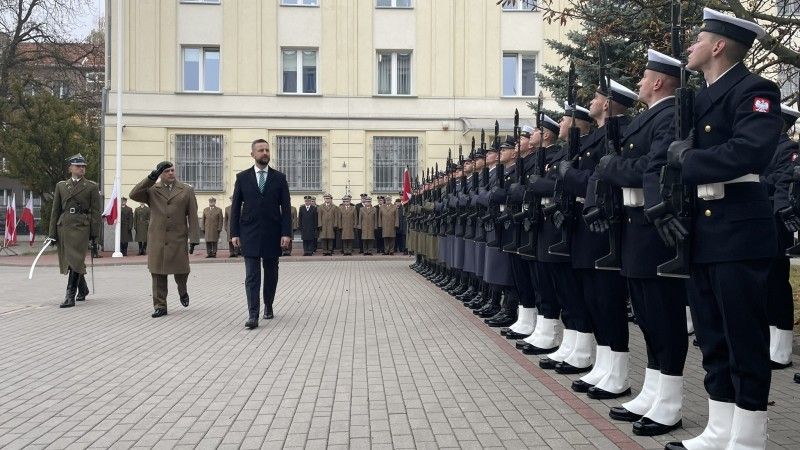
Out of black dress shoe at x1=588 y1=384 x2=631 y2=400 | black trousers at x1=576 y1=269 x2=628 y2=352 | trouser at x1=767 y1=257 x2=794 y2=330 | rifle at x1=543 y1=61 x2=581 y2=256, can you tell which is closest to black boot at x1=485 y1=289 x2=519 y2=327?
trouser at x1=767 y1=257 x2=794 y2=330

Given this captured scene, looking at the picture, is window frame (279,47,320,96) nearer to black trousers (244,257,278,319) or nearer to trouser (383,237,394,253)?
trouser (383,237,394,253)

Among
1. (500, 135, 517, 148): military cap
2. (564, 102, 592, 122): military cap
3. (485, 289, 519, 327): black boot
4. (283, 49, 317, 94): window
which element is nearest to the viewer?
(564, 102, 592, 122): military cap

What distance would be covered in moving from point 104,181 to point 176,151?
277 cm

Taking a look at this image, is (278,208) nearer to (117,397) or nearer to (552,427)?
(117,397)

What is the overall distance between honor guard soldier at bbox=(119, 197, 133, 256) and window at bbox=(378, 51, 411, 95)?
9877 millimetres

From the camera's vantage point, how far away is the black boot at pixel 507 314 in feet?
31.7

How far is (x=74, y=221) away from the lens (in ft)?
40.1

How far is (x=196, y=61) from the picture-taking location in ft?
98.1

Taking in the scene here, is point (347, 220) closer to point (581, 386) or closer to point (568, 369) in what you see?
point (568, 369)

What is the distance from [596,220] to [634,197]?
0.53 m

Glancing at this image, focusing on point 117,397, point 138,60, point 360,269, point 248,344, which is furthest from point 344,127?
point 117,397

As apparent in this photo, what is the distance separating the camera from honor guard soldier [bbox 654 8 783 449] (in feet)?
13.4

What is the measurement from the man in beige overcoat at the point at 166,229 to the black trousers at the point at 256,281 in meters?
1.48

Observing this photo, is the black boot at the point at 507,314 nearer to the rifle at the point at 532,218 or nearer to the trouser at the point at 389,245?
the rifle at the point at 532,218
